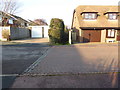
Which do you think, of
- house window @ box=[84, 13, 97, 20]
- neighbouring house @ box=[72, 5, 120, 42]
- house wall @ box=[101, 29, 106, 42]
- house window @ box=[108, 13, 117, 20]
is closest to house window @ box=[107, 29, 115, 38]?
neighbouring house @ box=[72, 5, 120, 42]

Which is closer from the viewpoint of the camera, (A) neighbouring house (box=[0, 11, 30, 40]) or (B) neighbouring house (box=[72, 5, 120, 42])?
(B) neighbouring house (box=[72, 5, 120, 42])

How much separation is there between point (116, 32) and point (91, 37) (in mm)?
4207

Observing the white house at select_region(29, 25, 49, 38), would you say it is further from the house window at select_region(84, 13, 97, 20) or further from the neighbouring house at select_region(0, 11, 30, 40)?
the house window at select_region(84, 13, 97, 20)

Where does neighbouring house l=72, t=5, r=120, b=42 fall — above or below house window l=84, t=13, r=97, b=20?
below

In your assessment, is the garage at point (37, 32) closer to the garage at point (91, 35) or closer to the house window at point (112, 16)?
the garage at point (91, 35)

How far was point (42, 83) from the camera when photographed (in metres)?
4.07

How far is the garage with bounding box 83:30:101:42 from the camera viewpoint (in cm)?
1889

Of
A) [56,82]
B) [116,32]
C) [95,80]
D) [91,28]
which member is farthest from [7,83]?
[116,32]

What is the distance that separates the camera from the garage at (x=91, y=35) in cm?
1889

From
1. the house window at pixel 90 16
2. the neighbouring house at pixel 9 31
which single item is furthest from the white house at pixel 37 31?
the house window at pixel 90 16

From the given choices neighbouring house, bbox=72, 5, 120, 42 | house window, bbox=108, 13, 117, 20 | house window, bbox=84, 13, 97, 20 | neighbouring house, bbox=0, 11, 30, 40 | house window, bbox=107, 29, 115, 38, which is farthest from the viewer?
house window, bbox=108, 13, 117, 20

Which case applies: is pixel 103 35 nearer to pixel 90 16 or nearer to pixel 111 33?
pixel 111 33

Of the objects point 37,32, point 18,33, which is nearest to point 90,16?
point 18,33

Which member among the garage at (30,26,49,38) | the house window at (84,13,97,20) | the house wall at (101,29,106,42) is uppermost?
the house window at (84,13,97,20)
